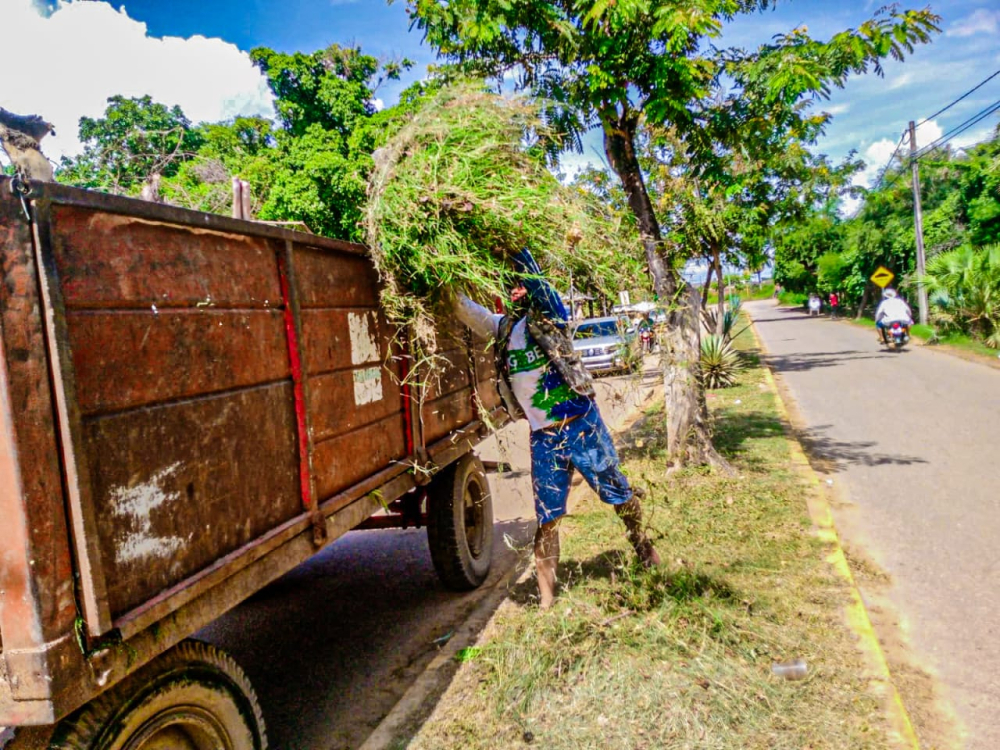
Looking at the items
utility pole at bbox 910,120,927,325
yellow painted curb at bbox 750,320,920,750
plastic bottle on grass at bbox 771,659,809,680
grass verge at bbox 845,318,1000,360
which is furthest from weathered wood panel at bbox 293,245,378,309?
utility pole at bbox 910,120,927,325

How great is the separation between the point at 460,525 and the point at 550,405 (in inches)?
50.5

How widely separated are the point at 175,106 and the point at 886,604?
99.9 feet

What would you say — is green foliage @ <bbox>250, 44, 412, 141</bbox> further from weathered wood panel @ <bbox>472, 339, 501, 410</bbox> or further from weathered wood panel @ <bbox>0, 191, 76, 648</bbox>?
weathered wood panel @ <bbox>0, 191, 76, 648</bbox>

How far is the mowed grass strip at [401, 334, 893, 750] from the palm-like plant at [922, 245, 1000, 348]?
664 inches

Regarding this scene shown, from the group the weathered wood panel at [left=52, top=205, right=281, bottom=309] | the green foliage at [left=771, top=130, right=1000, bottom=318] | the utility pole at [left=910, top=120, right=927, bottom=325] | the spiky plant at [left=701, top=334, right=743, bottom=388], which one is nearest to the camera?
the weathered wood panel at [left=52, top=205, right=281, bottom=309]

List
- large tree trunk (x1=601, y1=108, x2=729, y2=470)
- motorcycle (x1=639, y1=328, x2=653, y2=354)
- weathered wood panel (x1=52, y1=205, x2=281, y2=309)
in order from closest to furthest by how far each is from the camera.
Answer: weathered wood panel (x1=52, y1=205, x2=281, y2=309) < motorcycle (x1=639, y1=328, x2=653, y2=354) < large tree trunk (x1=601, y1=108, x2=729, y2=470)

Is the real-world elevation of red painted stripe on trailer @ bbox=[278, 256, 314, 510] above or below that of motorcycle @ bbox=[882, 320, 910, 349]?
above

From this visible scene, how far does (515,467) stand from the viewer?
8.71 meters

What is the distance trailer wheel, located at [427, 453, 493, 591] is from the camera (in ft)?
15.0

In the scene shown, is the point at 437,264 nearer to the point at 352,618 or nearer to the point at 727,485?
the point at 352,618

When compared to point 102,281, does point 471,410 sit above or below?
below

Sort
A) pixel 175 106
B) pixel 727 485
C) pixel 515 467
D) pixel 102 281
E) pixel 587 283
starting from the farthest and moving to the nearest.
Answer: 1. pixel 175 106
2. pixel 515 467
3. pixel 727 485
4. pixel 587 283
5. pixel 102 281

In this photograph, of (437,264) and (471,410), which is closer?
(437,264)

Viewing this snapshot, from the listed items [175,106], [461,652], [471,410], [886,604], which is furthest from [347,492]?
[175,106]
